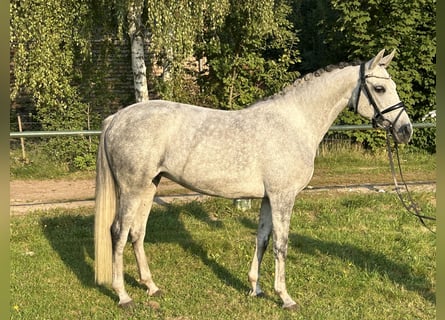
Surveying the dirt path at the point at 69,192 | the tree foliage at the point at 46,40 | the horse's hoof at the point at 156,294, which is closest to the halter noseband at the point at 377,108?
the horse's hoof at the point at 156,294

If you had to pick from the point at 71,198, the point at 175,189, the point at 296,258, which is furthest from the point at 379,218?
the point at 71,198

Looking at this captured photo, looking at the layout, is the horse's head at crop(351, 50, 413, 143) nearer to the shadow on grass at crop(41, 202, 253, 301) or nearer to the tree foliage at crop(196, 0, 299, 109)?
the shadow on grass at crop(41, 202, 253, 301)

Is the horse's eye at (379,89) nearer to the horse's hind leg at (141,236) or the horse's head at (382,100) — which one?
the horse's head at (382,100)

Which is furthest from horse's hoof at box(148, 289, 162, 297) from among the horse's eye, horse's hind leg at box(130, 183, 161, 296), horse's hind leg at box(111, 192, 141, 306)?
the horse's eye

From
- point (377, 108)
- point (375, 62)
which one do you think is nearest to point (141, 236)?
point (377, 108)

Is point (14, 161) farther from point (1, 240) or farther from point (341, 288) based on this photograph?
point (1, 240)

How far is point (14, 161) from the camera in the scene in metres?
10.6

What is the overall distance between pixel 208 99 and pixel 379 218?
5912 mm

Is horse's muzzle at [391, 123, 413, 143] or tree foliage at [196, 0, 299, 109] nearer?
horse's muzzle at [391, 123, 413, 143]

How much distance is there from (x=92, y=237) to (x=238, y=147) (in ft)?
9.44

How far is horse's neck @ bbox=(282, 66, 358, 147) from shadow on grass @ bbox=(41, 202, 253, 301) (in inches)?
64.4

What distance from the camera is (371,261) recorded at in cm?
502

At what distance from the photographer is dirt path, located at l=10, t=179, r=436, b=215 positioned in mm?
7500

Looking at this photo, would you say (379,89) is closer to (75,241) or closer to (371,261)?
(371,261)
